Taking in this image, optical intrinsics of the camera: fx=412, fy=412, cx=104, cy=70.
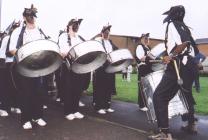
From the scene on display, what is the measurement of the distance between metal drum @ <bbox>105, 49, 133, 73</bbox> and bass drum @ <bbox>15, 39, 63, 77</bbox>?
1638 millimetres

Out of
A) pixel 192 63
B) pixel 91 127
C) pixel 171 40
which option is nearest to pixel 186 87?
pixel 192 63

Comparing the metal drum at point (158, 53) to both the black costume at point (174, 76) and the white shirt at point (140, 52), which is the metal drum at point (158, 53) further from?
the black costume at point (174, 76)

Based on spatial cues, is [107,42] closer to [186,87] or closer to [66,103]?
[66,103]

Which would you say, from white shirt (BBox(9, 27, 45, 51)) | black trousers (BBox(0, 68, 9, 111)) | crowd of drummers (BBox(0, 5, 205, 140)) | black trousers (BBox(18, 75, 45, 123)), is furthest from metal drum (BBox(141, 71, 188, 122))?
black trousers (BBox(0, 68, 9, 111))

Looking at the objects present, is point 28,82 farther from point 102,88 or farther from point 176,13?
point 176,13

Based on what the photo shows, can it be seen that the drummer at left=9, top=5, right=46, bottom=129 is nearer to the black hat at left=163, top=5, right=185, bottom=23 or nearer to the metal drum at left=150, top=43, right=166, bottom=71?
the black hat at left=163, top=5, right=185, bottom=23

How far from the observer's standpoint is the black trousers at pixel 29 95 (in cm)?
713

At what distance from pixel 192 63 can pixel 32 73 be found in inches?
105

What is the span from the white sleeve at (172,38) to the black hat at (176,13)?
0.20 metres

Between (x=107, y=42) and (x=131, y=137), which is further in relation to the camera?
(x=107, y=42)

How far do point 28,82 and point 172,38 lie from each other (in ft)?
8.52

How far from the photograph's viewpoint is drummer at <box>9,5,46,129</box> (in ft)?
23.3

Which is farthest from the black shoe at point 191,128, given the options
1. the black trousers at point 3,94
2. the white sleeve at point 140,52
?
the black trousers at point 3,94

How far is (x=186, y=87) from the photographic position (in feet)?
21.6
